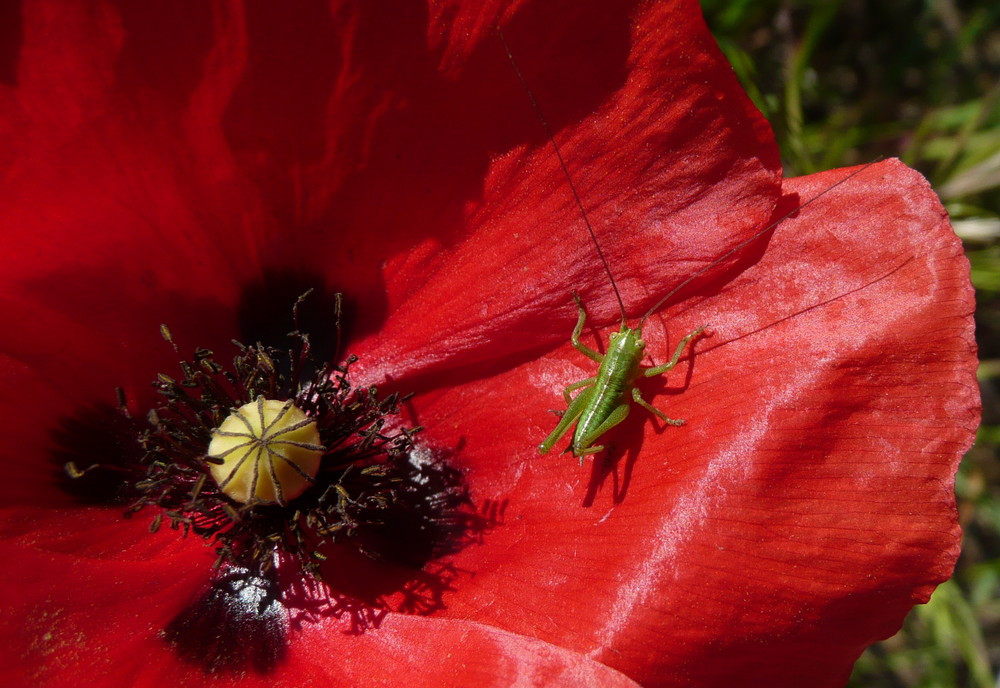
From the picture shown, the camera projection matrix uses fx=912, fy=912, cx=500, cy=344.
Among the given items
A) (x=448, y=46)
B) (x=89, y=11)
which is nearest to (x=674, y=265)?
(x=448, y=46)

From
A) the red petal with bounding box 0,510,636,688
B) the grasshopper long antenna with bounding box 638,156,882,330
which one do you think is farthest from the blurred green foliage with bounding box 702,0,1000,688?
the red petal with bounding box 0,510,636,688

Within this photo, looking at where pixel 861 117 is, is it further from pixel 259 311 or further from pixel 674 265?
pixel 259 311

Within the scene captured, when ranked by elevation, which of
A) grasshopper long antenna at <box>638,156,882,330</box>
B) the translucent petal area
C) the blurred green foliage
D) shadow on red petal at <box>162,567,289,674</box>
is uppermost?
grasshopper long antenna at <box>638,156,882,330</box>

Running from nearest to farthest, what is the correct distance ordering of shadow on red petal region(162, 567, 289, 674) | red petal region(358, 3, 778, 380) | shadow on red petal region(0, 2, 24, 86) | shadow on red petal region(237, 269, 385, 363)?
shadow on red petal region(0, 2, 24, 86), red petal region(358, 3, 778, 380), shadow on red petal region(162, 567, 289, 674), shadow on red petal region(237, 269, 385, 363)

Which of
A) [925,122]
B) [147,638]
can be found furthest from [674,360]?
[925,122]

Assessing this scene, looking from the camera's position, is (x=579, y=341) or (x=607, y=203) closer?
(x=607, y=203)

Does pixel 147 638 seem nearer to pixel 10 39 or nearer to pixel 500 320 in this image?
pixel 500 320

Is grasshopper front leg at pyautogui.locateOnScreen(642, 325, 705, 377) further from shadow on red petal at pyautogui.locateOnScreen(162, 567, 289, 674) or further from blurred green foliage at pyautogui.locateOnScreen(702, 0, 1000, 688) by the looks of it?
blurred green foliage at pyautogui.locateOnScreen(702, 0, 1000, 688)
